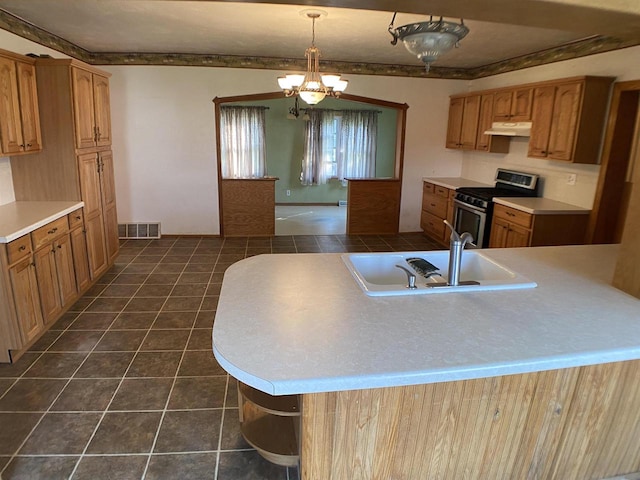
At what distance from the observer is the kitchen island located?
1.39m

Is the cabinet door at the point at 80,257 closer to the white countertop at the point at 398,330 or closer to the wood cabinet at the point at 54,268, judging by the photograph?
the wood cabinet at the point at 54,268

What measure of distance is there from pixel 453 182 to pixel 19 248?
214 inches

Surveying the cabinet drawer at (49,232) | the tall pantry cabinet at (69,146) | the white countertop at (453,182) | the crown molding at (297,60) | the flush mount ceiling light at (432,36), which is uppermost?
the crown molding at (297,60)

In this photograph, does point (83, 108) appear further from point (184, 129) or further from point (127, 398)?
point (127, 398)

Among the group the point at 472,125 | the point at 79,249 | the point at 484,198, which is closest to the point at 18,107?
the point at 79,249

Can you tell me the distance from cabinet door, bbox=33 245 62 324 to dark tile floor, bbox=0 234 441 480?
0.56 feet

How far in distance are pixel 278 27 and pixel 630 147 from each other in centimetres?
362

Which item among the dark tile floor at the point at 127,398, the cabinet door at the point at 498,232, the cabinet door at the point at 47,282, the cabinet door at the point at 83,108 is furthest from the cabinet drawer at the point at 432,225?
the cabinet door at the point at 47,282

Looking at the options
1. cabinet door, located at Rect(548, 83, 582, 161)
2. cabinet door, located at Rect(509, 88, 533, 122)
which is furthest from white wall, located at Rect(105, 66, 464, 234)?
cabinet door, located at Rect(548, 83, 582, 161)

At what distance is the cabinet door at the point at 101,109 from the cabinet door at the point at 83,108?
9cm

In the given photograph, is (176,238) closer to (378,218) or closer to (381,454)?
(378,218)

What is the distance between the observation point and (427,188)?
6648 mm

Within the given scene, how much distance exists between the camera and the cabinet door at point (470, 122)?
579 centimetres

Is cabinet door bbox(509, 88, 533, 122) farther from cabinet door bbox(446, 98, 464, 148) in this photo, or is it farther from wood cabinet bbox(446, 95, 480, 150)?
cabinet door bbox(446, 98, 464, 148)
